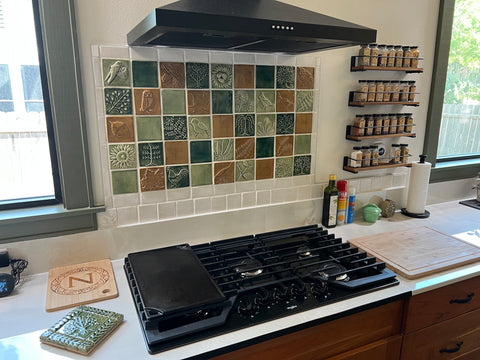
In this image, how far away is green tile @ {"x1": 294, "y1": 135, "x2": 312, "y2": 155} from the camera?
1764mm

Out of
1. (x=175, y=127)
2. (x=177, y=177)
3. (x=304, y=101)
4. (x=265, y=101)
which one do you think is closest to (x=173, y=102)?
(x=175, y=127)

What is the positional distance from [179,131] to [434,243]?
1265 millimetres

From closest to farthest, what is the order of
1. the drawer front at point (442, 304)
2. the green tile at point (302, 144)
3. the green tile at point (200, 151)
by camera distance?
the drawer front at point (442, 304) → the green tile at point (200, 151) → the green tile at point (302, 144)

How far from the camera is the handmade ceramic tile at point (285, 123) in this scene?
1.70 meters

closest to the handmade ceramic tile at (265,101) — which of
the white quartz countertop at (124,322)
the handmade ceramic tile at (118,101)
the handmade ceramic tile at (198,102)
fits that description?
the handmade ceramic tile at (198,102)

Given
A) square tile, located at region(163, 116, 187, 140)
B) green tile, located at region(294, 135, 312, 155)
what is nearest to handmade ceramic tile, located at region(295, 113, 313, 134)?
green tile, located at region(294, 135, 312, 155)

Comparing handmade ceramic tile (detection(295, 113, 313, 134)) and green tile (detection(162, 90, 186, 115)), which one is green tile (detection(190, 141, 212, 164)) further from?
handmade ceramic tile (detection(295, 113, 313, 134))

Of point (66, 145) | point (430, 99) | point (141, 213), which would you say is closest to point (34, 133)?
point (66, 145)

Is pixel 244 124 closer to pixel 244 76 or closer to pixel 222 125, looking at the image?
pixel 222 125

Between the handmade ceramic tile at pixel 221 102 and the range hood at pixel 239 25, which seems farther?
the handmade ceramic tile at pixel 221 102

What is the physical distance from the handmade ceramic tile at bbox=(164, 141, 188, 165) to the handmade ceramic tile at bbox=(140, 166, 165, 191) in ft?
0.17

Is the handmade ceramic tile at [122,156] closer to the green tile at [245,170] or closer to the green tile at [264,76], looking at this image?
the green tile at [245,170]

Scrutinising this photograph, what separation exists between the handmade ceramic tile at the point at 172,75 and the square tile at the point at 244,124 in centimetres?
29

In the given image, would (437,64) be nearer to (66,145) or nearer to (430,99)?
(430,99)
